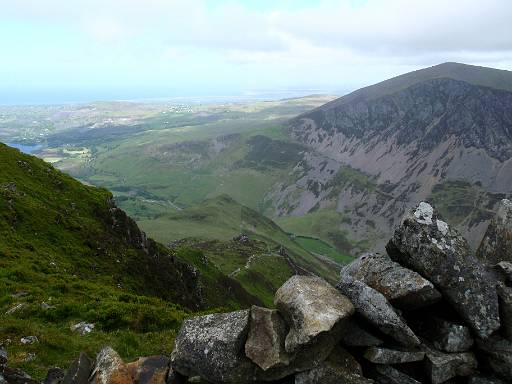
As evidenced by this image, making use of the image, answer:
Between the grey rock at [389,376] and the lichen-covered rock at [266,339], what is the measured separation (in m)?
3.52

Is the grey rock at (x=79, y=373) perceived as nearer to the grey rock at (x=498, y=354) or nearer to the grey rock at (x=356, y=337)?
the grey rock at (x=356, y=337)

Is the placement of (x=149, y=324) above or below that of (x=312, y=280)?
below

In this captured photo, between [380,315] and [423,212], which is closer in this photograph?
[380,315]

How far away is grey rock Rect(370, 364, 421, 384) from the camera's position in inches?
631

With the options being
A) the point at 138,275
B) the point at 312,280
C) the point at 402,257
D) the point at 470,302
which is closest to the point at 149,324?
the point at 312,280

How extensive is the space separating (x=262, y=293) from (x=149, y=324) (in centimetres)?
12805

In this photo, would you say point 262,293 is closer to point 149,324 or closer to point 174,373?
point 149,324

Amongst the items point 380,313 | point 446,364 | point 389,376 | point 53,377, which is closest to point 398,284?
point 380,313

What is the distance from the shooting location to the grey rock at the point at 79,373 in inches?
642

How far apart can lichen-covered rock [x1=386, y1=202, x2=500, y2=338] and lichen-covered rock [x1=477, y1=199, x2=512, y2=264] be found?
4.30 metres

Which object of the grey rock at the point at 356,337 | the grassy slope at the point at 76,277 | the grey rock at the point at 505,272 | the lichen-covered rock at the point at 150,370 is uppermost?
the grey rock at the point at 505,272

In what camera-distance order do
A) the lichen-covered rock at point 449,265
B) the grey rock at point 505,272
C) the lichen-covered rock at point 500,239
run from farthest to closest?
1. the lichen-covered rock at point 500,239
2. the grey rock at point 505,272
3. the lichen-covered rock at point 449,265

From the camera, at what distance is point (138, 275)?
59.8m

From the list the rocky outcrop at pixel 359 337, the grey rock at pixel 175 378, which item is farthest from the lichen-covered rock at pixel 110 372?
the grey rock at pixel 175 378
